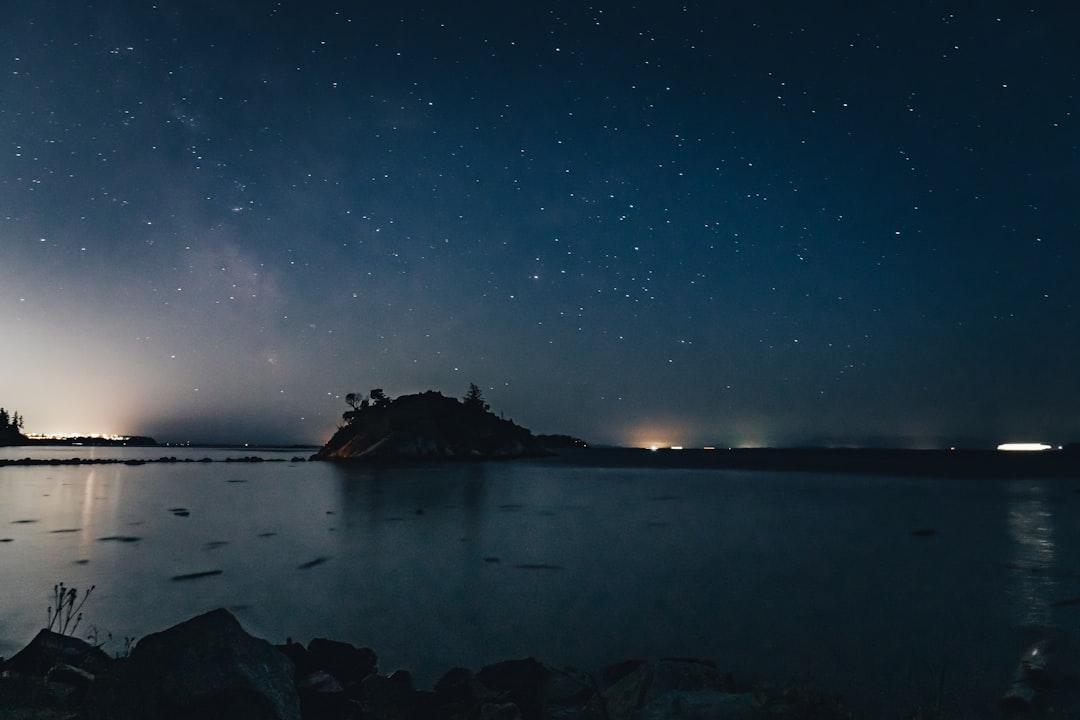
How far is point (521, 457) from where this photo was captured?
18662 centimetres

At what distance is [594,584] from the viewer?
1675 centimetres

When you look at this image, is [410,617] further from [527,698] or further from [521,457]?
[521,457]

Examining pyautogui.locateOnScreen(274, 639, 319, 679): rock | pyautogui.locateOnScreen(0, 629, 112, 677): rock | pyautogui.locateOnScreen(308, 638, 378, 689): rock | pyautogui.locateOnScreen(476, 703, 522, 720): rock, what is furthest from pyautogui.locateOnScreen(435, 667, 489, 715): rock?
pyautogui.locateOnScreen(0, 629, 112, 677): rock

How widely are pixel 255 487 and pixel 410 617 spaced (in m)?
48.2

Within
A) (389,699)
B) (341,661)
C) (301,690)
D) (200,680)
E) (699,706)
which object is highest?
(200,680)

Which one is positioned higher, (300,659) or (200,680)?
(200,680)

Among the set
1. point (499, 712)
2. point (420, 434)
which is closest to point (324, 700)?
point (499, 712)

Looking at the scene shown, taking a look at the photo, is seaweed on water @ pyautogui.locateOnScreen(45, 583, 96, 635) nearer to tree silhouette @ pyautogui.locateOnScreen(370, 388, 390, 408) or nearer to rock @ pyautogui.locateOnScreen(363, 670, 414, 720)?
rock @ pyautogui.locateOnScreen(363, 670, 414, 720)

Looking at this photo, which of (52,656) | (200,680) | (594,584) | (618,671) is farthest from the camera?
(594,584)

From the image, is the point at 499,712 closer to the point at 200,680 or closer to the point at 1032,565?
the point at 200,680

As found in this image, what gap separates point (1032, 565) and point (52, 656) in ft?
88.9

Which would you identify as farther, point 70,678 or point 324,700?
point 70,678

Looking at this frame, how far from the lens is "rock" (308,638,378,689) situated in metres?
8.41

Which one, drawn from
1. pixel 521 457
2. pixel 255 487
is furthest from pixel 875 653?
pixel 521 457
